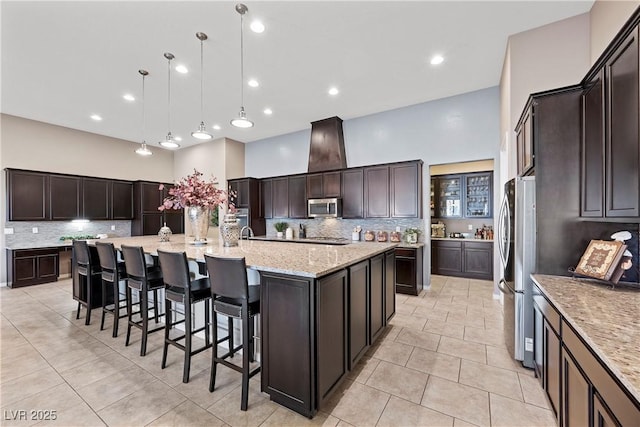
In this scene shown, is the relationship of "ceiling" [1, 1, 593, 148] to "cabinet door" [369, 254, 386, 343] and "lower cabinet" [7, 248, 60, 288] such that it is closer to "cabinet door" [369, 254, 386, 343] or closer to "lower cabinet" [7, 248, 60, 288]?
"cabinet door" [369, 254, 386, 343]

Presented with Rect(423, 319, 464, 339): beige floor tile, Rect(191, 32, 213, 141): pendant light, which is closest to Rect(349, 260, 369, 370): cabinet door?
Rect(423, 319, 464, 339): beige floor tile

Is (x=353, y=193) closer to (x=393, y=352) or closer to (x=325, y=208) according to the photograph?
(x=325, y=208)

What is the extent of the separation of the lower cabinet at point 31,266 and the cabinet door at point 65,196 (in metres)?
0.81

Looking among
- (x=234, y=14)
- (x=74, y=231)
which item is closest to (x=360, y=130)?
(x=234, y=14)

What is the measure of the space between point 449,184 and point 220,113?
5.38 m

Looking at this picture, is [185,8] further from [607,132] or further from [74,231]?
[74,231]

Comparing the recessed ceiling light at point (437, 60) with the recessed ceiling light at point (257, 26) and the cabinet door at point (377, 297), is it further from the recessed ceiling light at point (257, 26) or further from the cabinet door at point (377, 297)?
the cabinet door at point (377, 297)

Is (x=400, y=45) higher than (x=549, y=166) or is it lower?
higher

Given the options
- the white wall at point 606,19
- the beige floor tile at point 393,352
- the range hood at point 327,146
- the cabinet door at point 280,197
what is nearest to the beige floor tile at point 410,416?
the beige floor tile at point 393,352

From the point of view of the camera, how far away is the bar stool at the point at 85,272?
351cm

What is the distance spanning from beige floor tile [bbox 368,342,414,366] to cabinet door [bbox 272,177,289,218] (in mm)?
4350

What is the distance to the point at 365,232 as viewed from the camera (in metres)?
5.82

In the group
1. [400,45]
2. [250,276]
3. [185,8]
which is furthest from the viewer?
[400,45]

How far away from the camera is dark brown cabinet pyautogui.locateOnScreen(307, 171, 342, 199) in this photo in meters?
5.86
